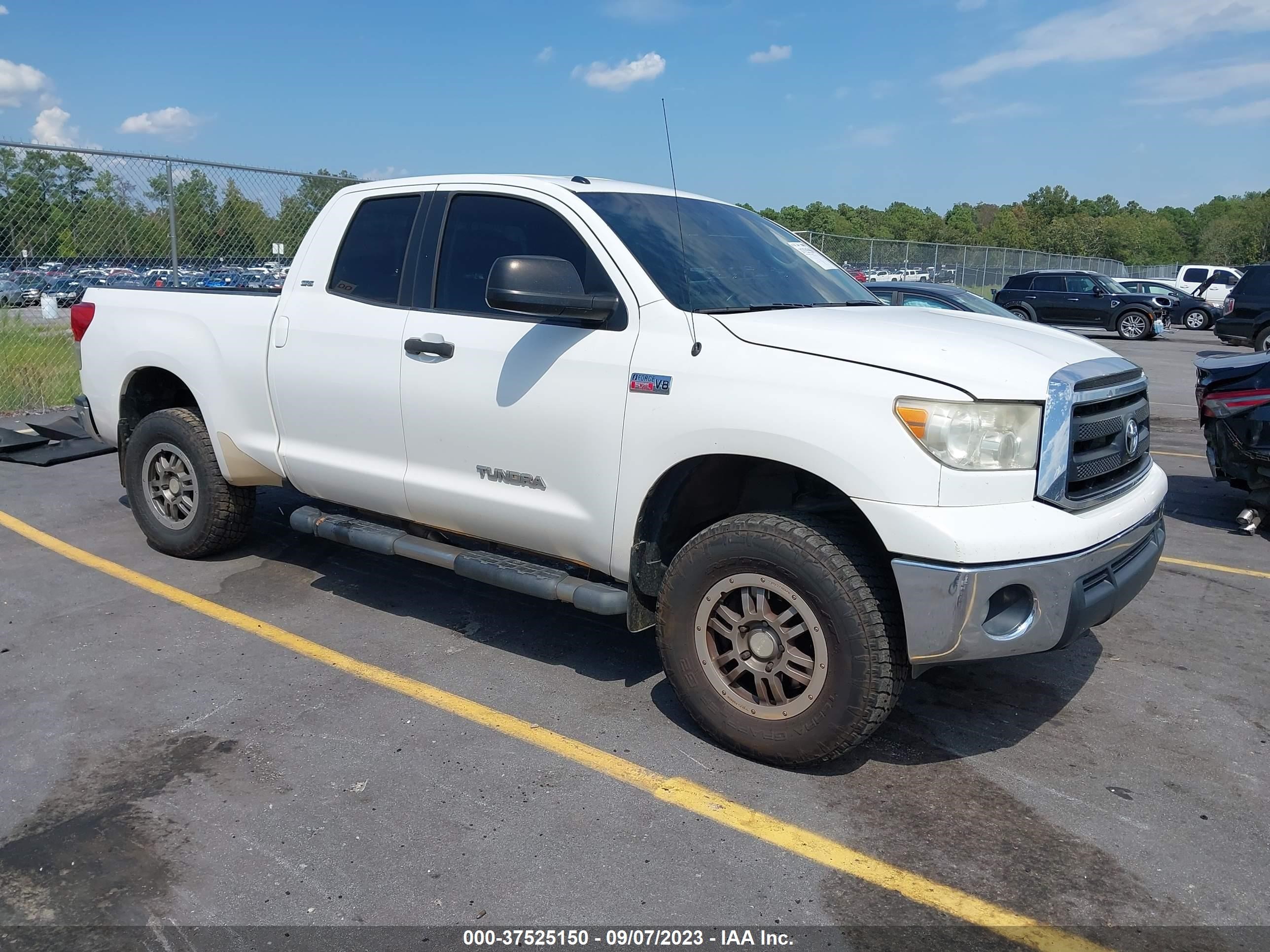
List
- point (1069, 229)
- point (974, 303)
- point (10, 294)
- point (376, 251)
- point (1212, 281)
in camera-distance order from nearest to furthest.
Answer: point (376, 251)
point (10, 294)
point (974, 303)
point (1212, 281)
point (1069, 229)

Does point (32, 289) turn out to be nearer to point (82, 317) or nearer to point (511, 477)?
point (82, 317)

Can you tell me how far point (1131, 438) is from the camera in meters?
3.77

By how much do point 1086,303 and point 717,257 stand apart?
1013 inches

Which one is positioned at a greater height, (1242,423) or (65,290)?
(65,290)

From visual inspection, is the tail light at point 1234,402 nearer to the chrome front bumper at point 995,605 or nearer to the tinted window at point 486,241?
the chrome front bumper at point 995,605

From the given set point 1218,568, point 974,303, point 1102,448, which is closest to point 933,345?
Result: point 1102,448

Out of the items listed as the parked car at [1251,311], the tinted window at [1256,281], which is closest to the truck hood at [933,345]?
the parked car at [1251,311]

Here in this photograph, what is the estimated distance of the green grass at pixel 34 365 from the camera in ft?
34.1

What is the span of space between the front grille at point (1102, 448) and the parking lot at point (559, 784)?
103 cm

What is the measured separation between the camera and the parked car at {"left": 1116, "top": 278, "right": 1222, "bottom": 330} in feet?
98.5

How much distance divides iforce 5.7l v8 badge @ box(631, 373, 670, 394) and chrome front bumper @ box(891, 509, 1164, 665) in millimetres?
1049

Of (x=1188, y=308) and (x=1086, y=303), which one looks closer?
(x=1086, y=303)

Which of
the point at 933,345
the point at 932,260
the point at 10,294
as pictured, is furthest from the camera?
the point at 932,260

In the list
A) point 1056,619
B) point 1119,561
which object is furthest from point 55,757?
point 1119,561
